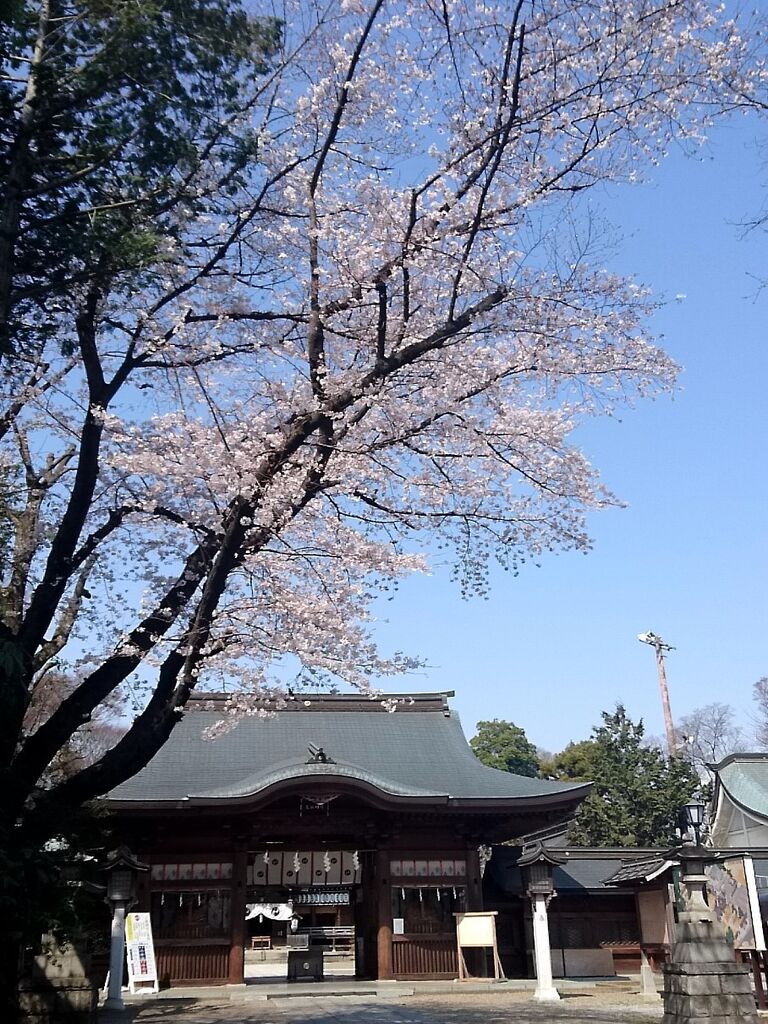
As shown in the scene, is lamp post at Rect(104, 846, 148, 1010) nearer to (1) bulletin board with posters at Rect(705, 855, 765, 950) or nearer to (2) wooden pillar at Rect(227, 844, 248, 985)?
(2) wooden pillar at Rect(227, 844, 248, 985)

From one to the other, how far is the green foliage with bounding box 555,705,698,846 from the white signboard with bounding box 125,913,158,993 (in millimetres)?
16863

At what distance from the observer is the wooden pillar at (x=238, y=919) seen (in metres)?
15.2

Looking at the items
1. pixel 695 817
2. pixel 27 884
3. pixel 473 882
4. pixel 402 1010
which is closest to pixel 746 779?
pixel 473 882

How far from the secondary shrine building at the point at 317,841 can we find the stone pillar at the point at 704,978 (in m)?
6.50

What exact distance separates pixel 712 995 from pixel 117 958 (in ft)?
30.9

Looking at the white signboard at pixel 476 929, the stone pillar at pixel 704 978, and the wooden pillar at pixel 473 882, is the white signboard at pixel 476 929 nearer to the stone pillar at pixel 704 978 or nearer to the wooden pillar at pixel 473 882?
the wooden pillar at pixel 473 882

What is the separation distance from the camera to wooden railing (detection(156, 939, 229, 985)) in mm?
15016

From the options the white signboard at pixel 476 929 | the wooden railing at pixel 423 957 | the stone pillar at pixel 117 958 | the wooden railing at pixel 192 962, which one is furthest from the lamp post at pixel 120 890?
the white signboard at pixel 476 929

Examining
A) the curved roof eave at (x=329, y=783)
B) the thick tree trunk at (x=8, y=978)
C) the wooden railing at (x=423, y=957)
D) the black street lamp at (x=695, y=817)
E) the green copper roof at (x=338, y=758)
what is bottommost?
the wooden railing at (x=423, y=957)

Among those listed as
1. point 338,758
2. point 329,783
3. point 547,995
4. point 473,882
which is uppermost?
point 338,758

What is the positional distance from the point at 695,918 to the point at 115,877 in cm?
956

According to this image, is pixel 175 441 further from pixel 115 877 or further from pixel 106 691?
pixel 115 877

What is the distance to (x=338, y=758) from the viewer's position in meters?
18.4

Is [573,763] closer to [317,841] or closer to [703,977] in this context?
[317,841]
